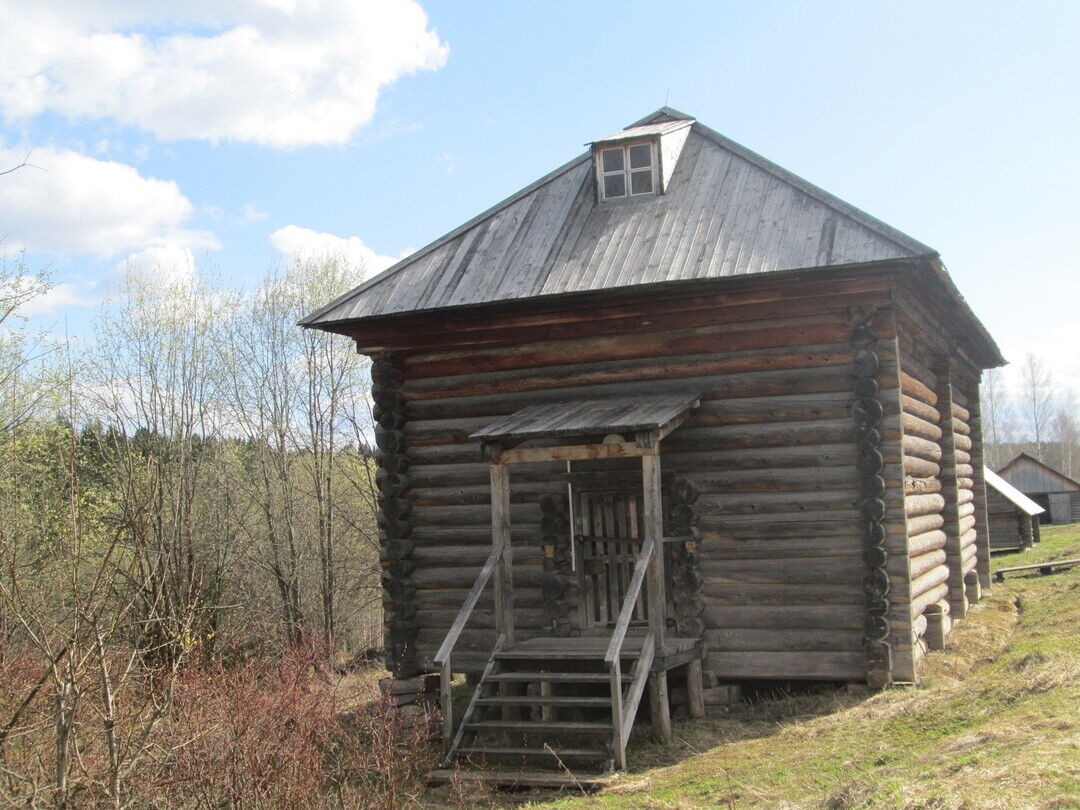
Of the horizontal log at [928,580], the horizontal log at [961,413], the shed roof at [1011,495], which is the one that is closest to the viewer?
the horizontal log at [928,580]

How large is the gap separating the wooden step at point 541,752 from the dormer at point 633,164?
732 centimetres

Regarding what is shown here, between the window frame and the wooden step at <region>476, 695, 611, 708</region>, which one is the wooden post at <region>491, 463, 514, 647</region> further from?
the window frame

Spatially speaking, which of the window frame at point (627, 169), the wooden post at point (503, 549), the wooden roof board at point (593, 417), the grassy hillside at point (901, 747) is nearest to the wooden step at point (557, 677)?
the wooden post at point (503, 549)

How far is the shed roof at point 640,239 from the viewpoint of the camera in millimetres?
11391

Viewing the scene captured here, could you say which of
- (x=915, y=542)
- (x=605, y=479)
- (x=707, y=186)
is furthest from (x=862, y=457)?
(x=707, y=186)

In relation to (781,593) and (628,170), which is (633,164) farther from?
(781,593)

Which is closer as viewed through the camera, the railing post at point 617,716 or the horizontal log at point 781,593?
the railing post at point 617,716

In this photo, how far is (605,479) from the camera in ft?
39.6

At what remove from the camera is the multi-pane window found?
45.7 feet

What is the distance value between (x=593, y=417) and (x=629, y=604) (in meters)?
2.06

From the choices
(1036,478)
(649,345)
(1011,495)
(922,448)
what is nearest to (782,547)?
(649,345)

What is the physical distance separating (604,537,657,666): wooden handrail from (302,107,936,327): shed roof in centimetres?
303

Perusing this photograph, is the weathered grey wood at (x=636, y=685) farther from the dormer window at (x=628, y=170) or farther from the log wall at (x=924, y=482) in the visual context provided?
the dormer window at (x=628, y=170)

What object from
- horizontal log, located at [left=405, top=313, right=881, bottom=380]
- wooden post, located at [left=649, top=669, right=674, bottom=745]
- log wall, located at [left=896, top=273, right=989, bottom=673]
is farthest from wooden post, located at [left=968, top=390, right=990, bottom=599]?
wooden post, located at [left=649, top=669, right=674, bottom=745]
